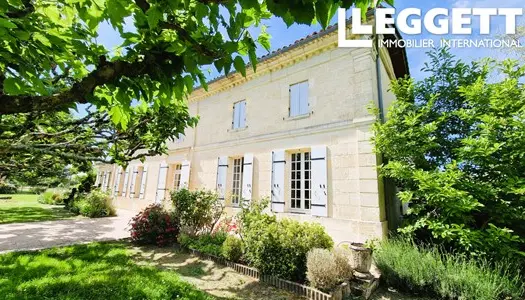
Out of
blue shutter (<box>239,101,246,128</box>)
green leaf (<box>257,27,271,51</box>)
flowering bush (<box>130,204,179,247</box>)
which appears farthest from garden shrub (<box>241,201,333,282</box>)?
blue shutter (<box>239,101,246,128</box>)

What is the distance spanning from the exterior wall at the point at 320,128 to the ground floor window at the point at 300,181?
0.66ft

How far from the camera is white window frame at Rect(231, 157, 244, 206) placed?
29.4 ft

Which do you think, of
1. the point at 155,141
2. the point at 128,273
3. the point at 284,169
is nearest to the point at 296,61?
the point at 284,169

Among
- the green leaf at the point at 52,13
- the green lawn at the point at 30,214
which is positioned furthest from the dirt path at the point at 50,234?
the green leaf at the point at 52,13

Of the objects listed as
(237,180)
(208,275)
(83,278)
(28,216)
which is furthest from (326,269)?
(28,216)

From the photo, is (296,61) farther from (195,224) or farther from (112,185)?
(112,185)

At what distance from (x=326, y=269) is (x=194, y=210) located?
432 centimetres

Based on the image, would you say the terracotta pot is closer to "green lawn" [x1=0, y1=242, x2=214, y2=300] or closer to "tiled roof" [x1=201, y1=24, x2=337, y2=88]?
"green lawn" [x1=0, y1=242, x2=214, y2=300]

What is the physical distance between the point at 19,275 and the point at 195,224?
12.1 feet

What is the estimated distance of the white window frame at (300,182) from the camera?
7164 millimetres

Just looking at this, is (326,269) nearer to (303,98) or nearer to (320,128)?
(320,128)

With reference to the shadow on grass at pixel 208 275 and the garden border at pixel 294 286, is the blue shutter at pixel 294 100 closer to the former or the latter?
the garden border at pixel 294 286

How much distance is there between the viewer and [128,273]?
4.43 m

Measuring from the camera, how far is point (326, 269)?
391 centimetres
